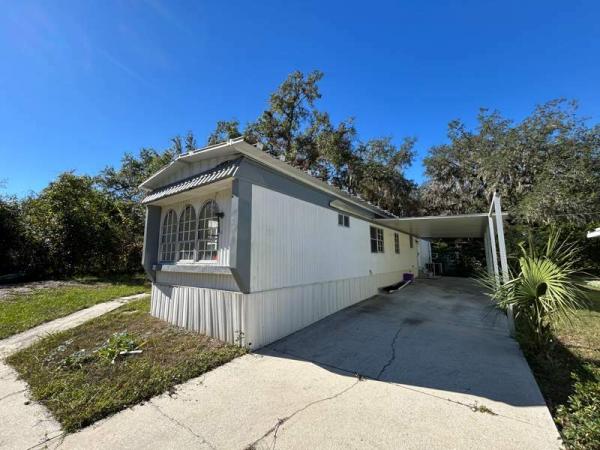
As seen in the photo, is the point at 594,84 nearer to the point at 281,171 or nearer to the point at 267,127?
the point at 281,171

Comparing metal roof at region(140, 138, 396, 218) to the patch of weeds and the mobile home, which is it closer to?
the mobile home

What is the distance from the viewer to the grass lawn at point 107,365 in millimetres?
3039

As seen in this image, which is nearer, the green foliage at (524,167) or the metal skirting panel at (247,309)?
the metal skirting panel at (247,309)

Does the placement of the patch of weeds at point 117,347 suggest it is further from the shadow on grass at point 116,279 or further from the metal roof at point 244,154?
the shadow on grass at point 116,279

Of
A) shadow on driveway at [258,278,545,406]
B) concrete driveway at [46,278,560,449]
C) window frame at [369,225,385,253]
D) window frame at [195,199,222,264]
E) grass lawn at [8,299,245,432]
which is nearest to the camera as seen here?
concrete driveway at [46,278,560,449]

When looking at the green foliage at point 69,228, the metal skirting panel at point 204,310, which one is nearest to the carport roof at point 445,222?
the metal skirting panel at point 204,310

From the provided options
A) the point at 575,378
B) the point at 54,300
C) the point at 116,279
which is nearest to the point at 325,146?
the point at 116,279

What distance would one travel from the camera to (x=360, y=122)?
56.0 ft

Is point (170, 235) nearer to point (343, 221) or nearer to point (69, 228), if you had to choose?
point (343, 221)

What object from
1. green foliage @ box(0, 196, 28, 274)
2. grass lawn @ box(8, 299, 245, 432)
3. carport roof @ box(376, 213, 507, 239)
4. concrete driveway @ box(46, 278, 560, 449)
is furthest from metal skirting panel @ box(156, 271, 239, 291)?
green foliage @ box(0, 196, 28, 274)

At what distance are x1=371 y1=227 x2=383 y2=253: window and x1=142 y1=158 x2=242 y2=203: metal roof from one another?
22.4ft

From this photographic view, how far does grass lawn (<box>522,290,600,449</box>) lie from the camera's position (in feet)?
7.30

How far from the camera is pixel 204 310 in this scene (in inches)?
208

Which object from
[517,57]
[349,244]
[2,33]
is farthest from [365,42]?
[2,33]
